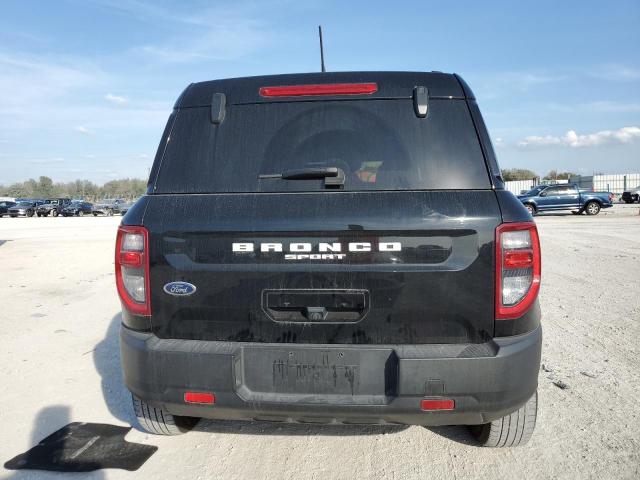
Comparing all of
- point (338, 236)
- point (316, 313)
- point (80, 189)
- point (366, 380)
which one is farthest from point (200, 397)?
point (80, 189)

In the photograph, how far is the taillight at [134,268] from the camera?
7.43ft

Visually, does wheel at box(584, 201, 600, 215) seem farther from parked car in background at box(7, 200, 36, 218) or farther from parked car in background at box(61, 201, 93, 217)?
parked car in background at box(7, 200, 36, 218)

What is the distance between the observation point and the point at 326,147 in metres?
2.44

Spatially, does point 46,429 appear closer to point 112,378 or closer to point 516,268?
point 112,378

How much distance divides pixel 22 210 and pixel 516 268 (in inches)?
2103

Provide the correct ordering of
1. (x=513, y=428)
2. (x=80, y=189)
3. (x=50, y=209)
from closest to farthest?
(x=513, y=428)
(x=50, y=209)
(x=80, y=189)

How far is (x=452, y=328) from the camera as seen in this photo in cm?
213

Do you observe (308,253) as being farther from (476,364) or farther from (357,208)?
(476,364)

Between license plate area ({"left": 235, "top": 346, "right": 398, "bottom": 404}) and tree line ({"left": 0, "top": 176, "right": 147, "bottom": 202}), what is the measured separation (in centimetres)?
10948

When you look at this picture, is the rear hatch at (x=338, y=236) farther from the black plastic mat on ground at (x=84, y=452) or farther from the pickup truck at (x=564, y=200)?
the pickup truck at (x=564, y=200)

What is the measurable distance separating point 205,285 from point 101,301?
5698 millimetres

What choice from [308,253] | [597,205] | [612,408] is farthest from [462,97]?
[597,205]

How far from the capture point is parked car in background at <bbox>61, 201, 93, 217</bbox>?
4693 cm

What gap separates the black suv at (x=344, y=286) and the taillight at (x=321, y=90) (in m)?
0.28
